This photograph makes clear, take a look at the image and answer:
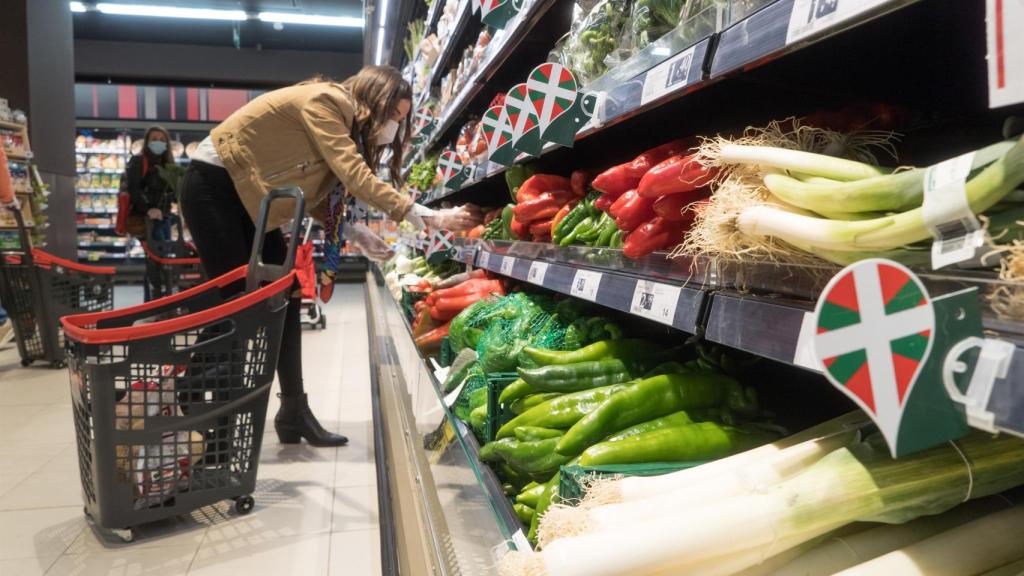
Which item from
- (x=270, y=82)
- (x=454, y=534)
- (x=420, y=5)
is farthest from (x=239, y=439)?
(x=270, y=82)

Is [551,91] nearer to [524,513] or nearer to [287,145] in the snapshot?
[524,513]

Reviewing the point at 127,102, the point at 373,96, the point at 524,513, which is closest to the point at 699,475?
the point at 524,513

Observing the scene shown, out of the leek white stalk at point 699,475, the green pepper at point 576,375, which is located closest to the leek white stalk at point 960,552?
the leek white stalk at point 699,475

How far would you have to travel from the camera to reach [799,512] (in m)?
0.73

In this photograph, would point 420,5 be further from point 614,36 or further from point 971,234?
point 971,234

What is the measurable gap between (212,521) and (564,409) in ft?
5.07

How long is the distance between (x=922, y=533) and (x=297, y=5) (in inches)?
461

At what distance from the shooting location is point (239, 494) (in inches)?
87.3

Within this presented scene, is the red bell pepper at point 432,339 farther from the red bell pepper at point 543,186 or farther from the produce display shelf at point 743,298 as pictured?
the produce display shelf at point 743,298

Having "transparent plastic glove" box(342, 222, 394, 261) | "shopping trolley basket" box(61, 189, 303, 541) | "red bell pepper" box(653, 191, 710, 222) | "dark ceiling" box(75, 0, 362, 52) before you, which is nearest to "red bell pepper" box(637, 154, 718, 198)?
"red bell pepper" box(653, 191, 710, 222)

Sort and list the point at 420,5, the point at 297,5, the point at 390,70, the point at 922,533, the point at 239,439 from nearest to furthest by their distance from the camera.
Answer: the point at 922,533, the point at 239,439, the point at 390,70, the point at 420,5, the point at 297,5

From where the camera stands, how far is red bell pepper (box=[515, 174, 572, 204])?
6.66 feet

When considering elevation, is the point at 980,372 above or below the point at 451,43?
below

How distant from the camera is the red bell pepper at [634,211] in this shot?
4.18 feet
